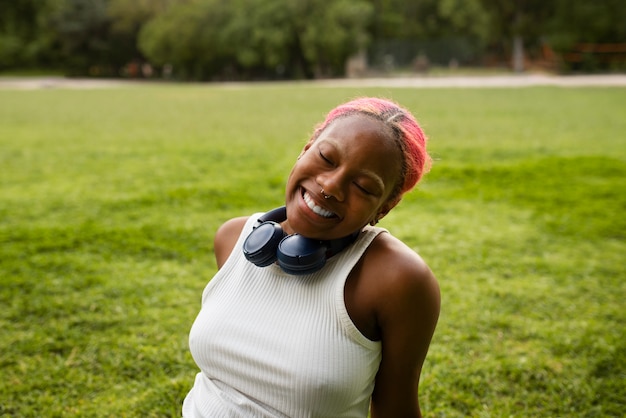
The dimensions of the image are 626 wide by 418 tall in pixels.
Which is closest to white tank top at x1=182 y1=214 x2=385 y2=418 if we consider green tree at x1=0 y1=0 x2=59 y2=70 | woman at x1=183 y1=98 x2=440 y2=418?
woman at x1=183 y1=98 x2=440 y2=418

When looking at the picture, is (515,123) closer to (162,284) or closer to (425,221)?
(425,221)

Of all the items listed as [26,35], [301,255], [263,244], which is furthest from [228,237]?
[26,35]

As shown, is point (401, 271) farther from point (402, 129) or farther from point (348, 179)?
point (402, 129)

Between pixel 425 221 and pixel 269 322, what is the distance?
421 cm

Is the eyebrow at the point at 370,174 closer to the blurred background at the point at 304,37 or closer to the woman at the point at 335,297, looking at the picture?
the woman at the point at 335,297

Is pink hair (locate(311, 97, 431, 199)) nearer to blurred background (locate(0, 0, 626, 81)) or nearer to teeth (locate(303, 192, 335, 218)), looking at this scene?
teeth (locate(303, 192, 335, 218))

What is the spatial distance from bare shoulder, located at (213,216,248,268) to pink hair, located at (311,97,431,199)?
1.47 ft

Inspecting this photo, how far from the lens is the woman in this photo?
1.50m

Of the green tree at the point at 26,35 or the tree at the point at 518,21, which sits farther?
the green tree at the point at 26,35

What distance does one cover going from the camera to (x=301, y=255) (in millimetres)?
1485

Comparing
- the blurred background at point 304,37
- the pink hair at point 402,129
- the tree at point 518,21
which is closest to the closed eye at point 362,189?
the pink hair at point 402,129

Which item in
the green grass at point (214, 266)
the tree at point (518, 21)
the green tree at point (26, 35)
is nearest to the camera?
the green grass at point (214, 266)

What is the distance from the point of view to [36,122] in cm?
1379

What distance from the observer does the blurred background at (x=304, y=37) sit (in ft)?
117
